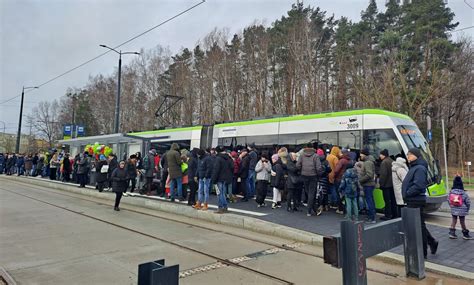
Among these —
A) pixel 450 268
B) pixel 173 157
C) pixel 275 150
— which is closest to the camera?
pixel 450 268

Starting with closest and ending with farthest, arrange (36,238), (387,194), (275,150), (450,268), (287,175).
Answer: (450,268) → (36,238) → (387,194) → (287,175) → (275,150)

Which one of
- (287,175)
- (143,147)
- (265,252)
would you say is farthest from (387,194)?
(143,147)

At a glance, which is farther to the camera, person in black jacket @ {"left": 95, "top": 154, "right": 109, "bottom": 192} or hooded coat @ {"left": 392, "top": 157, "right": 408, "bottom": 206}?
person in black jacket @ {"left": 95, "top": 154, "right": 109, "bottom": 192}

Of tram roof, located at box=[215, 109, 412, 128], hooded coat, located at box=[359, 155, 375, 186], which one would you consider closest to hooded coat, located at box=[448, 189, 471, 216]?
hooded coat, located at box=[359, 155, 375, 186]

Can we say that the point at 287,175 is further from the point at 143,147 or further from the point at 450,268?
the point at 143,147

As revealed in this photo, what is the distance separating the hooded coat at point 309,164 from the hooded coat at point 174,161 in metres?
4.11

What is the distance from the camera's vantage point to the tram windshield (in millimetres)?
8848

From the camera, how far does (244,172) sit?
1116 centimetres

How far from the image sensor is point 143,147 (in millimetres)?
14789

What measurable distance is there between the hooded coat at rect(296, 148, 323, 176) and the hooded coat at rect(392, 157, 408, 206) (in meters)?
1.70

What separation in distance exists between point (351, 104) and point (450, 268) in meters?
26.9

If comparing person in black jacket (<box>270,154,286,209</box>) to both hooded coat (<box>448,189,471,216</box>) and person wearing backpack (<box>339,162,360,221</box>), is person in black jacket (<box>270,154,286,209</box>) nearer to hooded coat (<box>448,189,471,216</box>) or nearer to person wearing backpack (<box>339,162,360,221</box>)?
person wearing backpack (<box>339,162,360,221</box>)

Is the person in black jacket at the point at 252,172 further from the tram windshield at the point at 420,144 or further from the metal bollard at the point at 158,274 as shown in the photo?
the metal bollard at the point at 158,274

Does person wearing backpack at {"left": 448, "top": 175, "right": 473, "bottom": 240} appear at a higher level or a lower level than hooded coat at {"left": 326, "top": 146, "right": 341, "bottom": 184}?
lower
